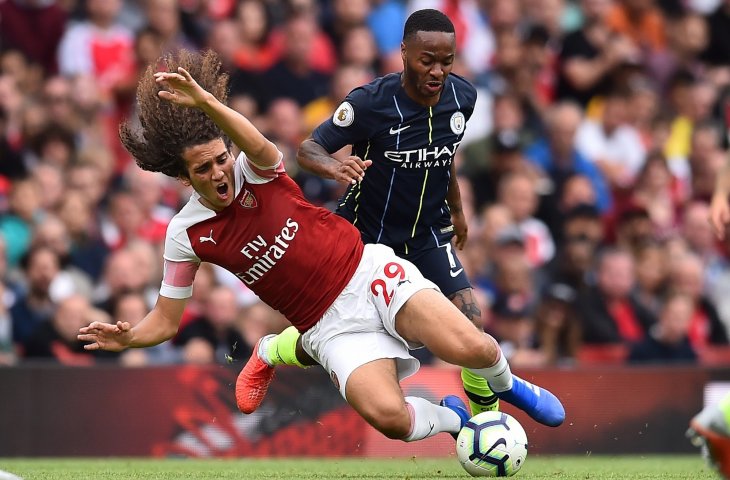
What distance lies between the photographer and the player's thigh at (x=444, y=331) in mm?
6871

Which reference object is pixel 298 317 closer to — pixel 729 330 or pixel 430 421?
pixel 430 421

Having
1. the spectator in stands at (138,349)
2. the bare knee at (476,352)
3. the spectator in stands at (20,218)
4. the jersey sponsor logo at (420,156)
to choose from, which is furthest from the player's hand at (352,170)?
the spectator in stands at (20,218)

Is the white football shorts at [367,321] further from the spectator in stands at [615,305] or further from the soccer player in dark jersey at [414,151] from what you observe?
the spectator in stands at [615,305]

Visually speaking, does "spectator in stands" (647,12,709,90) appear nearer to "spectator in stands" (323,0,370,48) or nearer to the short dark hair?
"spectator in stands" (323,0,370,48)

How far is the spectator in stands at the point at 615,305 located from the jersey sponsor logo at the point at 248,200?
16.9 ft

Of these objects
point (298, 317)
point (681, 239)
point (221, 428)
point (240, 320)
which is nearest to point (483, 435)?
point (298, 317)

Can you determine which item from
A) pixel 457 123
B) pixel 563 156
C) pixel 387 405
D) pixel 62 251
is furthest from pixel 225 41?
pixel 387 405

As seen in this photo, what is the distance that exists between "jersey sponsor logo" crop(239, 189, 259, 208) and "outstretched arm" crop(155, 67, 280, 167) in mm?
194

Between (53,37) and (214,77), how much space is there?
20.1ft

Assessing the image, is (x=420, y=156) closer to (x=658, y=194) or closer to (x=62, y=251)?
(x=62, y=251)

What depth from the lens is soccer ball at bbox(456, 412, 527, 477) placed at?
7.07m

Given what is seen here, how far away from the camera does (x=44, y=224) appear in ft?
36.7

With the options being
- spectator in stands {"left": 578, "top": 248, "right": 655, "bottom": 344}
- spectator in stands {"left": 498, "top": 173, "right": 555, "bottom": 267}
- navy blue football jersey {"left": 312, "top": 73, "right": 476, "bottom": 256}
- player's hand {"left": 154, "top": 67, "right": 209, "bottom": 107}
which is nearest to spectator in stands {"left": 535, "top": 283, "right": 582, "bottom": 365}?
spectator in stands {"left": 578, "top": 248, "right": 655, "bottom": 344}

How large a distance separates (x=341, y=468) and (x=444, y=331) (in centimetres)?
228
